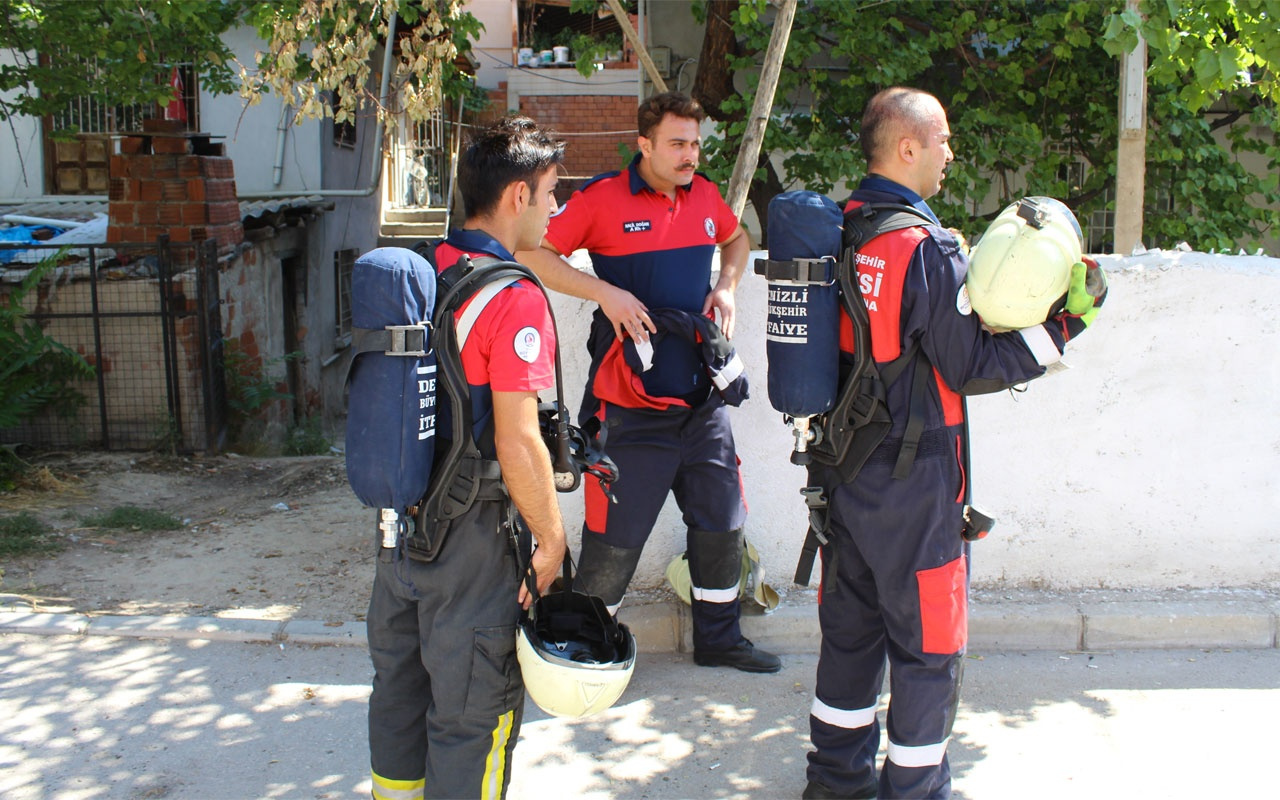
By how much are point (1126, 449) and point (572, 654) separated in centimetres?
304

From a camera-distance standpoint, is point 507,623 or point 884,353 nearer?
point 507,623

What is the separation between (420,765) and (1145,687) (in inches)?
113

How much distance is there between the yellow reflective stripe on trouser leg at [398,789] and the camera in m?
2.78

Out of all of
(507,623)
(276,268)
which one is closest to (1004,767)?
(507,623)

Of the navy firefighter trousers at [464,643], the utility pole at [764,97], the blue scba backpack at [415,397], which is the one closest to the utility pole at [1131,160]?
the utility pole at [764,97]

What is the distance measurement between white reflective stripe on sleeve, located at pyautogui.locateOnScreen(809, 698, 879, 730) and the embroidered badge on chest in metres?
1.50

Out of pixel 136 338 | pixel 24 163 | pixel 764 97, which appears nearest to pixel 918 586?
pixel 764 97

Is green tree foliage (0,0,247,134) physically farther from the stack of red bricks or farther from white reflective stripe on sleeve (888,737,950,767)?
white reflective stripe on sleeve (888,737,950,767)

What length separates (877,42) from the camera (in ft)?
25.5

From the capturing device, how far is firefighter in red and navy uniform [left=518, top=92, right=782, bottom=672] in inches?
155

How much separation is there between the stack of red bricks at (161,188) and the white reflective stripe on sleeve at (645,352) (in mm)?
5837

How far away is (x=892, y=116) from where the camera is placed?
3070mm

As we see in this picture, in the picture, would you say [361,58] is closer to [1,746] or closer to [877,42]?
[1,746]

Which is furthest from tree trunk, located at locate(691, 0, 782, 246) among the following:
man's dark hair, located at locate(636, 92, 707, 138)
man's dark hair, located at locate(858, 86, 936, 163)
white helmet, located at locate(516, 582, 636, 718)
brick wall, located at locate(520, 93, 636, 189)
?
brick wall, located at locate(520, 93, 636, 189)
